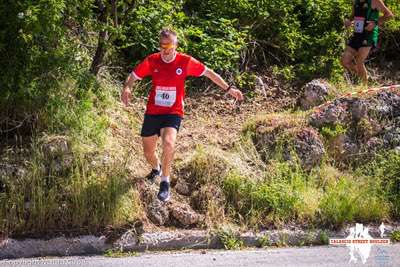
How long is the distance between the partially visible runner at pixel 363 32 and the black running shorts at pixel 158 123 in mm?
3412

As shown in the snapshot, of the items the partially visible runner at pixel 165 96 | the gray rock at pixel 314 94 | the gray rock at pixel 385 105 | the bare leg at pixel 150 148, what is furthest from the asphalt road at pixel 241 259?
the gray rock at pixel 314 94

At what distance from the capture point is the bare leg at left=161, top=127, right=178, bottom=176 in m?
6.68

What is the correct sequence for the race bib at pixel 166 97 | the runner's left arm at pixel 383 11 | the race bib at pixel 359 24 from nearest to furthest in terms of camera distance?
the race bib at pixel 166 97 < the runner's left arm at pixel 383 11 < the race bib at pixel 359 24

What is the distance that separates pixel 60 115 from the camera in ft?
23.8

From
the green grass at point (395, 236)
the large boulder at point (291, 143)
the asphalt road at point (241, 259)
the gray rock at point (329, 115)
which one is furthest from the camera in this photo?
the gray rock at point (329, 115)

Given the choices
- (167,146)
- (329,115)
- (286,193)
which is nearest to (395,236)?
(286,193)

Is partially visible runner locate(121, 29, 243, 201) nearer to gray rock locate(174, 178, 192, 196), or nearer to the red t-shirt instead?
the red t-shirt

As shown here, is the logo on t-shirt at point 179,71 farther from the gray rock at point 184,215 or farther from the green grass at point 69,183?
the gray rock at point 184,215

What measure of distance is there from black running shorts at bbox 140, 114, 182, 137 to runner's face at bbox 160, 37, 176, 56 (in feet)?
2.17

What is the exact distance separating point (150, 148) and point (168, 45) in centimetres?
112

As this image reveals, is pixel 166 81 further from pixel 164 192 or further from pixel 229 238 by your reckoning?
pixel 229 238

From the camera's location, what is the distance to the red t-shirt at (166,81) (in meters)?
6.80

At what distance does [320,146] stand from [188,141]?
160cm

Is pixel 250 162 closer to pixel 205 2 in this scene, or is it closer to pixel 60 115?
pixel 60 115
